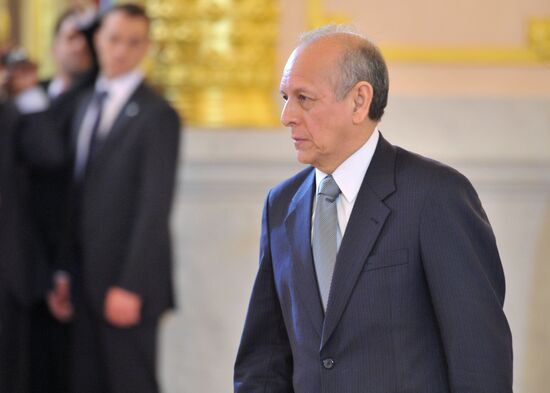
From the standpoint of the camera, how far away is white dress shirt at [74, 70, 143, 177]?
4914mm

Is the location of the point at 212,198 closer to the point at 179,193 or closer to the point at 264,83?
the point at 179,193

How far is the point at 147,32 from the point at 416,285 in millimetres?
2795

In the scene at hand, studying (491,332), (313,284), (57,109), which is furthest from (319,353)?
(57,109)

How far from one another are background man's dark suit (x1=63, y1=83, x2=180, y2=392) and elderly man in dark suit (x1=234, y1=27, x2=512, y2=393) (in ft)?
6.88

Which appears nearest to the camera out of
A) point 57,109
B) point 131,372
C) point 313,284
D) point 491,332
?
point 491,332

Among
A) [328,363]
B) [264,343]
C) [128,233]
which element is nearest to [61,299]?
[128,233]

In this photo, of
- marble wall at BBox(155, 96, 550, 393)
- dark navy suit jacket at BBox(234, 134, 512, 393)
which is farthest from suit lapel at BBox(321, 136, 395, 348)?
marble wall at BBox(155, 96, 550, 393)

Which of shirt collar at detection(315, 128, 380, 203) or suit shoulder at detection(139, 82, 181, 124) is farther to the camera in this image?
suit shoulder at detection(139, 82, 181, 124)

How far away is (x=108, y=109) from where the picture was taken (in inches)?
195

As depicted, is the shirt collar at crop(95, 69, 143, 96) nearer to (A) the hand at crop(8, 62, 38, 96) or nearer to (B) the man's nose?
(A) the hand at crop(8, 62, 38, 96)

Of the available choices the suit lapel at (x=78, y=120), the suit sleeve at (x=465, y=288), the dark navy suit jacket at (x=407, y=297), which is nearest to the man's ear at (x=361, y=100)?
the dark navy suit jacket at (x=407, y=297)

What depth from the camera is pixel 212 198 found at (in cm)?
561

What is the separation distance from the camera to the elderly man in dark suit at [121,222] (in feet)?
15.4

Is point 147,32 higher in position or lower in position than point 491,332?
higher
